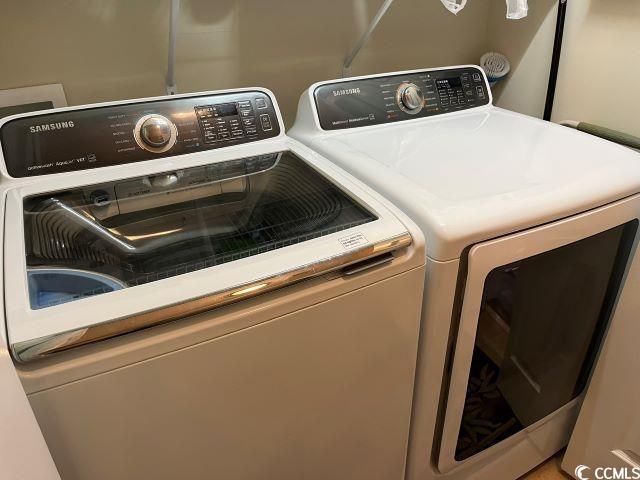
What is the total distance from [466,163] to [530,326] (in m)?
0.42

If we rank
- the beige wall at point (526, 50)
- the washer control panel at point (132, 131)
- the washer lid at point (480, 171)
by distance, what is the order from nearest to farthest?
the washer lid at point (480, 171), the washer control panel at point (132, 131), the beige wall at point (526, 50)

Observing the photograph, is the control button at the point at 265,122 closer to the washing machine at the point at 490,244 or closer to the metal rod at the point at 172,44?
the washing machine at the point at 490,244

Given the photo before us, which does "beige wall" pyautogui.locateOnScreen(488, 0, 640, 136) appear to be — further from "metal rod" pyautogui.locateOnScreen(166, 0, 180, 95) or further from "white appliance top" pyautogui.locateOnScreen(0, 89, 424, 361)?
"metal rod" pyautogui.locateOnScreen(166, 0, 180, 95)

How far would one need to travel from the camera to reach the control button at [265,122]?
1257mm

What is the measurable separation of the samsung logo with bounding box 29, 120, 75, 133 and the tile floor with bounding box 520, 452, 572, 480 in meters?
1.61

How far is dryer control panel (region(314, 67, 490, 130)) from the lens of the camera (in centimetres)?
133

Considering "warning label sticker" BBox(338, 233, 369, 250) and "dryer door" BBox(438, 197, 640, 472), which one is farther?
"dryer door" BBox(438, 197, 640, 472)

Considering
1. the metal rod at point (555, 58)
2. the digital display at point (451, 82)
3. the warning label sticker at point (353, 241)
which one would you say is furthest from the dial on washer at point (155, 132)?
the metal rod at point (555, 58)

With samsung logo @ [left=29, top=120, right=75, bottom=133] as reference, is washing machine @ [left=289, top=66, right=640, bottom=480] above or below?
below

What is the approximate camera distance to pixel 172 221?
997 mm

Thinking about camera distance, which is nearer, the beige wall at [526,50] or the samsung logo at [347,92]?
the samsung logo at [347,92]

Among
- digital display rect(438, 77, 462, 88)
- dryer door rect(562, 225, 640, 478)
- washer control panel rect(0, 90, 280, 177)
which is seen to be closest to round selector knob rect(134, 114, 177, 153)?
washer control panel rect(0, 90, 280, 177)

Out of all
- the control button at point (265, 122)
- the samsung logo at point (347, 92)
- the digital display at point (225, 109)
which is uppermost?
the samsung logo at point (347, 92)

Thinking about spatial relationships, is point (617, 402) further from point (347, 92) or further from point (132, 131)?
point (132, 131)
